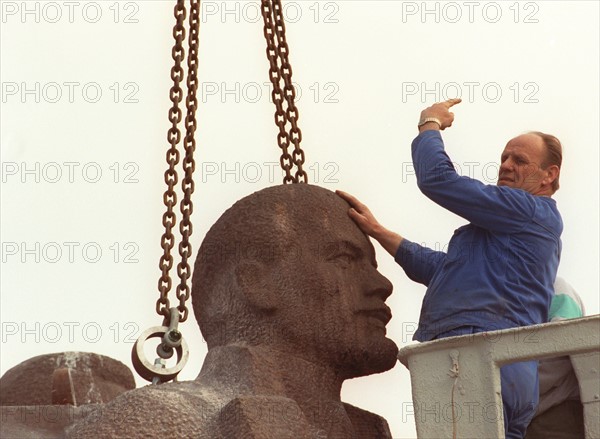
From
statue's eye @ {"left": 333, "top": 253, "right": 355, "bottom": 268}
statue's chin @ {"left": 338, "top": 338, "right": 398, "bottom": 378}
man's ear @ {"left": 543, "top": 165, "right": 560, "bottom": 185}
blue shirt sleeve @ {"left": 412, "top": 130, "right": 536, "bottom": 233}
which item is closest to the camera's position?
blue shirt sleeve @ {"left": 412, "top": 130, "right": 536, "bottom": 233}

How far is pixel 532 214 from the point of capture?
28.4ft

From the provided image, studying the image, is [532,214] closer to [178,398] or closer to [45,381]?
[178,398]

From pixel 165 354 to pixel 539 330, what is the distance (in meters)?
2.26

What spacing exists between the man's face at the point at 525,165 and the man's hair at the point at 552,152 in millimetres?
21

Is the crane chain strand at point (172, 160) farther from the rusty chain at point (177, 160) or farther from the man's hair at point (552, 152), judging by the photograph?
the man's hair at point (552, 152)

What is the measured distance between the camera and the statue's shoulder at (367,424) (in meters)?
8.83

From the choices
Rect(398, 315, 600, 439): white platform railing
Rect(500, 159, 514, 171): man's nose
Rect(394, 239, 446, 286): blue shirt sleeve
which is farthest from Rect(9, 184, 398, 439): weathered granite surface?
Rect(500, 159, 514, 171): man's nose

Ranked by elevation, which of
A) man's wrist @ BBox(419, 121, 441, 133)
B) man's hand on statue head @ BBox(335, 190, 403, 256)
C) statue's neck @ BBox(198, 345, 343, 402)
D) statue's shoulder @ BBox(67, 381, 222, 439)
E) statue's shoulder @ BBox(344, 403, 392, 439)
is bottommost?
statue's shoulder @ BBox(344, 403, 392, 439)

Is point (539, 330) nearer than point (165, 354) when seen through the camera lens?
Yes

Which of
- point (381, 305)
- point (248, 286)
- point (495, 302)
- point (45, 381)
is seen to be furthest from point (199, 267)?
point (45, 381)

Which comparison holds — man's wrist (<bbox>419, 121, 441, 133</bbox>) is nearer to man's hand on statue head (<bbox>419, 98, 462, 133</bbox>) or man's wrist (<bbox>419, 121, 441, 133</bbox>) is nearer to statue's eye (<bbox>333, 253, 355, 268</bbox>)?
man's hand on statue head (<bbox>419, 98, 462, 133</bbox>)

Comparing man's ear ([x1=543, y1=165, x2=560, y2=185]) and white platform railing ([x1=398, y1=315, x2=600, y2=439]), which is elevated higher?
man's ear ([x1=543, y1=165, x2=560, y2=185])

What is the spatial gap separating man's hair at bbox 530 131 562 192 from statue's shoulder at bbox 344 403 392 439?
64.7 inches

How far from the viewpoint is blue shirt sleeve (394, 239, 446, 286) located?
923cm
